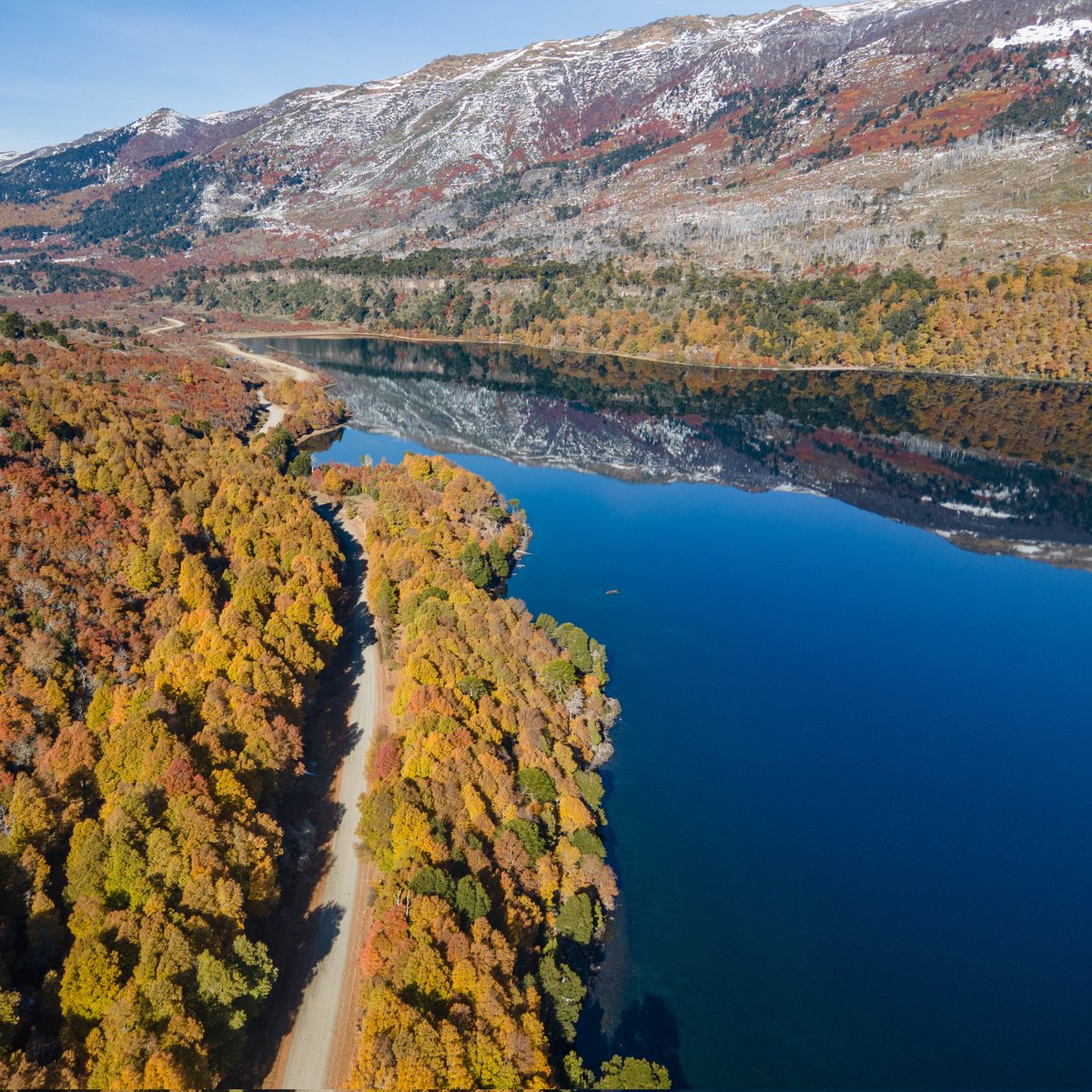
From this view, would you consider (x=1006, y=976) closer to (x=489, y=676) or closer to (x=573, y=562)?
(x=489, y=676)

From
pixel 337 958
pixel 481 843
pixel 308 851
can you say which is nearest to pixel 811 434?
pixel 481 843

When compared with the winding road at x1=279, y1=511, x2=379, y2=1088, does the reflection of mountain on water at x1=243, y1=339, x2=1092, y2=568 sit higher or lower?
higher

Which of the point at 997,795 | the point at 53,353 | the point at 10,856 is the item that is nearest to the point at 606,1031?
the point at 10,856

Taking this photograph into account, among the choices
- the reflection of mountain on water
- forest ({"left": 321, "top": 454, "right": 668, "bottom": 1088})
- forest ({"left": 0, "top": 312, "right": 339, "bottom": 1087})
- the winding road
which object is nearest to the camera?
forest ({"left": 0, "top": 312, "right": 339, "bottom": 1087})

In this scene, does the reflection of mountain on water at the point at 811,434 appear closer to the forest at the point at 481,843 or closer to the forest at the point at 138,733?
the forest at the point at 138,733

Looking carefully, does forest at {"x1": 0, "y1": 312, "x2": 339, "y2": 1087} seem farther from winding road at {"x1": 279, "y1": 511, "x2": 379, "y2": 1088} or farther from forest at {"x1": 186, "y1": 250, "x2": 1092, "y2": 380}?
forest at {"x1": 186, "y1": 250, "x2": 1092, "y2": 380}

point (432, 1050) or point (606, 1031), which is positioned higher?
point (432, 1050)

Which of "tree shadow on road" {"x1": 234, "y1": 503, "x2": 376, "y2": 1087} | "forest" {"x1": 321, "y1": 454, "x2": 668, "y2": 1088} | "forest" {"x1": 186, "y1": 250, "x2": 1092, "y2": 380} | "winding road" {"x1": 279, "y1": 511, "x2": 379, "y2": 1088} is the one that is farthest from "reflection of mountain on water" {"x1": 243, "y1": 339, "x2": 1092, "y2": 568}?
"winding road" {"x1": 279, "y1": 511, "x2": 379, "y2": 1088}
